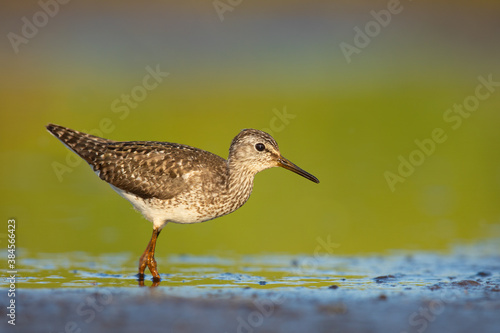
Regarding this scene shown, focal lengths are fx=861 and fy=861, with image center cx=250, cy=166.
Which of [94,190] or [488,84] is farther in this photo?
[488,84]

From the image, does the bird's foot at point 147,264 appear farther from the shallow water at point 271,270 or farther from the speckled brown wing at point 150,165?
the speckled brown wing at point 150,165

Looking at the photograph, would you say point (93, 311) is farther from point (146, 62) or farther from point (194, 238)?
point (146, 62)

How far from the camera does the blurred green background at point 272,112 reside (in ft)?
Answer: 48.6

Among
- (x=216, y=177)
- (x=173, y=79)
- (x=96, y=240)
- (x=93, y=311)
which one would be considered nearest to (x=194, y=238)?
(x=96, y=240)

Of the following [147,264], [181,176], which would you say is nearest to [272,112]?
[181,176]

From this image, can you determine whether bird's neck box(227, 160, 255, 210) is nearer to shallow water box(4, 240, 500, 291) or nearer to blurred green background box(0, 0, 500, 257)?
shallow water box(4, 240, 500, 291)

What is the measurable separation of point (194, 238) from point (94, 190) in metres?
3.83

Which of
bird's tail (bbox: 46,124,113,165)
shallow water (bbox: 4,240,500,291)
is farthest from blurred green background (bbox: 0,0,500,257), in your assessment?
bird's tail (bbox: 46,124,113,165)

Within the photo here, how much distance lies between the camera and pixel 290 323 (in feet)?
29.0

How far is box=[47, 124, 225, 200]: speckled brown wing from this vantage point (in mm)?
11898

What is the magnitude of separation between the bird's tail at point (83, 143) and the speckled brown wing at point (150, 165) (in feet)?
0.05

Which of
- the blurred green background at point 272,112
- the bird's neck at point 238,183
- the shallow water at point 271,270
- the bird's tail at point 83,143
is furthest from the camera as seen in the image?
the blurred green background at point 272,112

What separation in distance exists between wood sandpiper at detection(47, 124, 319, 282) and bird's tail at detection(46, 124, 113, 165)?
201 millimetres

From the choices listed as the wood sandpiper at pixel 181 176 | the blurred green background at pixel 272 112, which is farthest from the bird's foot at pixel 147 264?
the blurred green background at pixel 272 112
